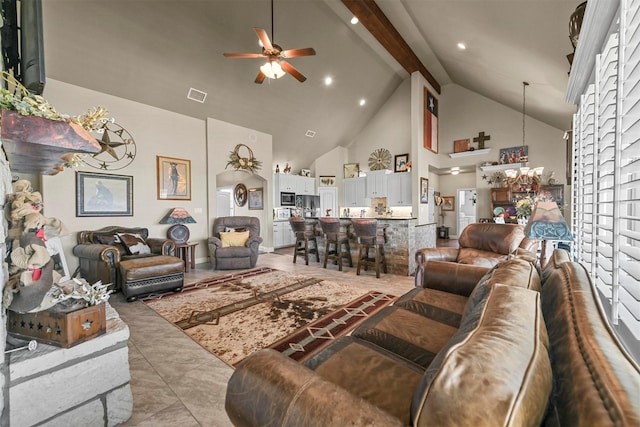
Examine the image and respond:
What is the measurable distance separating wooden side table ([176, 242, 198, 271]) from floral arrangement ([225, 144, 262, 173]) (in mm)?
1991

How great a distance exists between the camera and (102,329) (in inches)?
55.6

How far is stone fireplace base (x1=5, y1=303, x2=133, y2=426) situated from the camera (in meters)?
1.17

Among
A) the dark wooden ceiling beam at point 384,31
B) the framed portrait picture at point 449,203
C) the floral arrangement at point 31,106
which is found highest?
the dark wooden ceiling beam at point 384,31

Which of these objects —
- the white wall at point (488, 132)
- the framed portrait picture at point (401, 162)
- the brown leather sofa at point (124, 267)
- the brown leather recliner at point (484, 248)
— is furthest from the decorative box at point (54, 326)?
the white wall at point (488, 132)

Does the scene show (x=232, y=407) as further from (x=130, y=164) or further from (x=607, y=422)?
(x=130, y=164)

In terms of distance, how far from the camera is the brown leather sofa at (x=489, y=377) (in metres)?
0.51

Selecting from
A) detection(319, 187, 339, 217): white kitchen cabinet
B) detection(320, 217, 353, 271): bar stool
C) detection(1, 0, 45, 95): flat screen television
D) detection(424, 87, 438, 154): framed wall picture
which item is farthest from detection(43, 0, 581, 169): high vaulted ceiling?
detection(320, 217, 353, 271): bar stool

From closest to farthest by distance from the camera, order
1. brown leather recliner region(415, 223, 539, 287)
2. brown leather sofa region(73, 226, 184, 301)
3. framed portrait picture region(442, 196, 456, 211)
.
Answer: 1. brown leather recliner region(415, 223, 539, 287)
2. brown leather sofa region(73, 226, 184, 301)
3. framed portrait picture region(442, 196, 456, 211)

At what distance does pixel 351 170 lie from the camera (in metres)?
8.74

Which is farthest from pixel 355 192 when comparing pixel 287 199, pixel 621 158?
pixel 621 158

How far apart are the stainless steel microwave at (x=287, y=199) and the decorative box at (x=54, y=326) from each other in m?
6.37

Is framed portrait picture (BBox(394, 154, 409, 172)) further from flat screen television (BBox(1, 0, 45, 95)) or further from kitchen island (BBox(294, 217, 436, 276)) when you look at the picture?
flat screen television (BBox(1, 0, 45, 95))

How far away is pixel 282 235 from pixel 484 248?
545 centimetres

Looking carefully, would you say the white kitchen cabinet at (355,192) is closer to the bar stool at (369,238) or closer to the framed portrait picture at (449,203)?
the bar stool at (369,238)
